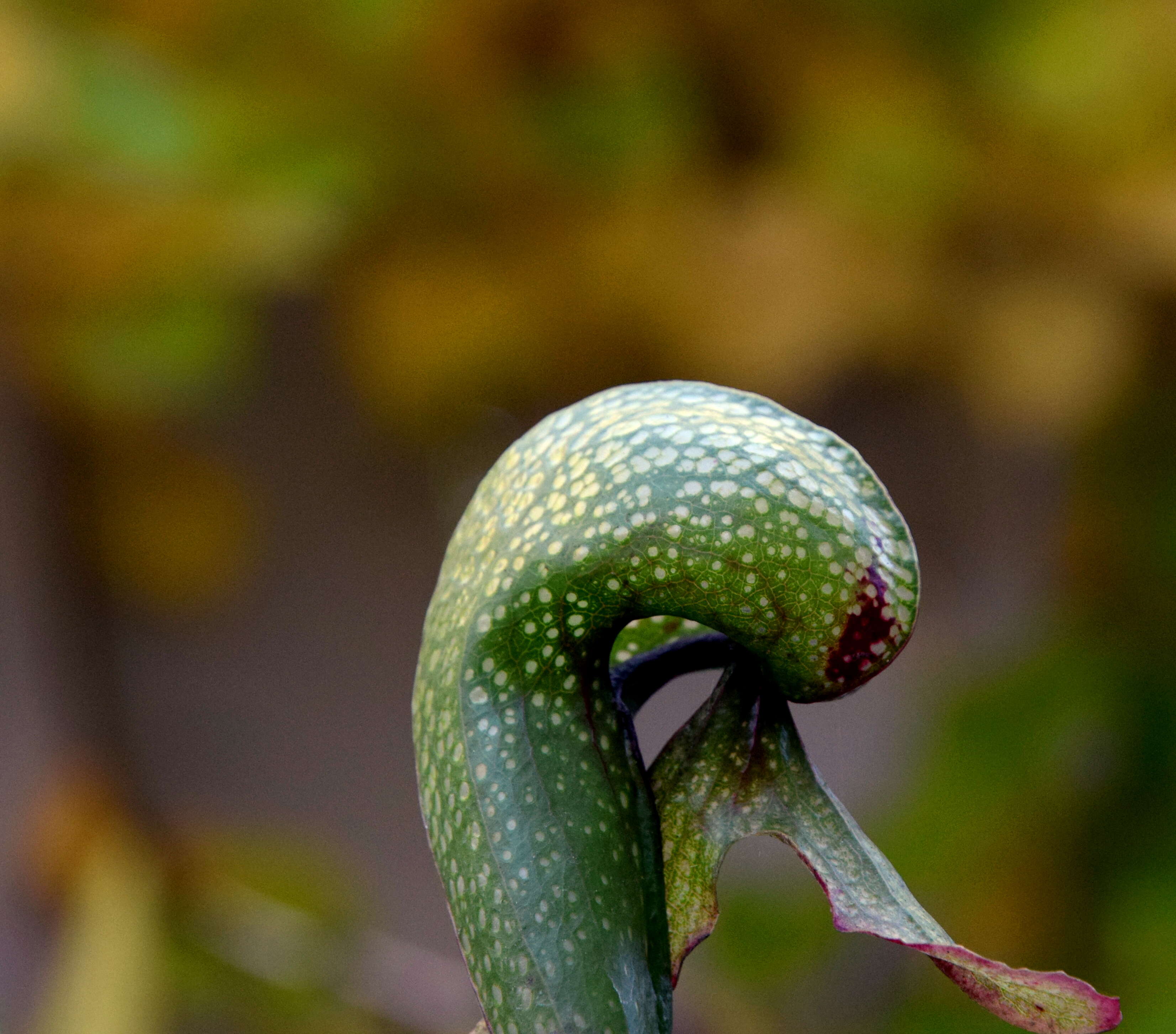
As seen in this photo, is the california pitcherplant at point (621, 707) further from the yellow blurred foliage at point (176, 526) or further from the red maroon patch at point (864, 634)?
the yellow blurred foliage at point (176, 526)

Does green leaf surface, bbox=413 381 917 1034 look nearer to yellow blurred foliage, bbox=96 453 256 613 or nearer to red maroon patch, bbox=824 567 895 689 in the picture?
red maroon patch, bbox=824 567 895 689

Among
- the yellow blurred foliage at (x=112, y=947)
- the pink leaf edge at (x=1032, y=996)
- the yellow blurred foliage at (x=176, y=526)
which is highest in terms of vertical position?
the pink leaf edge at (x=1032, y=996)

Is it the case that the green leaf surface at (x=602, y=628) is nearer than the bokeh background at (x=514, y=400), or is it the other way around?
the green leaf surface at (x=602, y=628)

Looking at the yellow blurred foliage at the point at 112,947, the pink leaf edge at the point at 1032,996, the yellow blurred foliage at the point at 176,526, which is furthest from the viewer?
the yellow blurred foliage at the point at 176,526

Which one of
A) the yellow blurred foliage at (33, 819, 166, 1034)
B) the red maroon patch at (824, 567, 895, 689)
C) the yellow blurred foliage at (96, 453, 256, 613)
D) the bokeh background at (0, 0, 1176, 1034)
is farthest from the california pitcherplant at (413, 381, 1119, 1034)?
the yellow blurred foliage at (96, 453, 256, 613)

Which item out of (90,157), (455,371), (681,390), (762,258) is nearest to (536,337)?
(455,371)

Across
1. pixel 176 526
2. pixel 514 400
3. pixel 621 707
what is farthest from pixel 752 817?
pixel 176 526

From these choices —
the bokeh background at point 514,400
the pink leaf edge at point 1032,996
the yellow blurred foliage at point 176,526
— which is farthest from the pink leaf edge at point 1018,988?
the yellow blurred foliage at point 176,526

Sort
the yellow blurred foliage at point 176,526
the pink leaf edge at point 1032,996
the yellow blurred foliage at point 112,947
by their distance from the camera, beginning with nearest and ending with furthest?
1. the pink leaf edge at point 1032,996
2. the yellow blurred foliage at point 112,947
3. the yellow blurred foliage at point 176,526

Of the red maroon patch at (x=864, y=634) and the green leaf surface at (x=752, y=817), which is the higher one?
the red maroon patch at (x=864, y=634)
